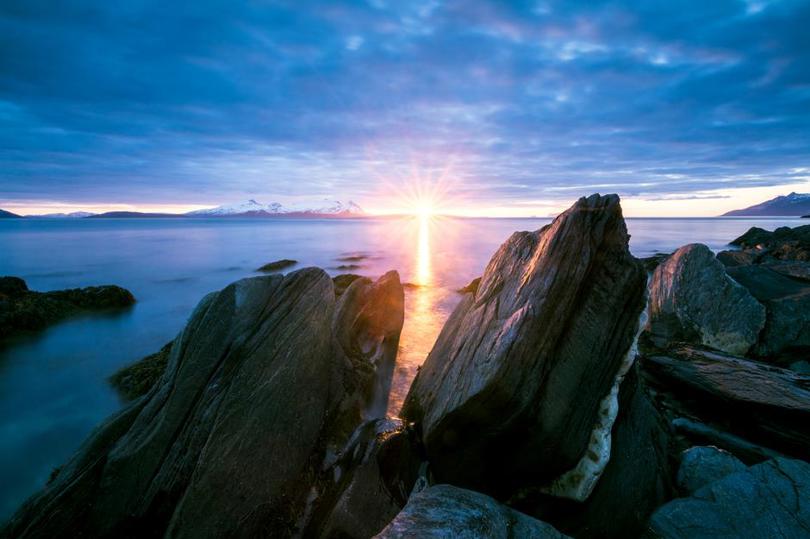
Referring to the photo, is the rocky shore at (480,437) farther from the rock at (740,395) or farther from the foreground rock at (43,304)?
the foreground rock at (43,304)

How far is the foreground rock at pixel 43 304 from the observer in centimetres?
1828

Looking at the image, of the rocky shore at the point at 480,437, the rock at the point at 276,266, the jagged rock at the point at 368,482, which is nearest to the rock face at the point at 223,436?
the rocky shore at the point at 480,437

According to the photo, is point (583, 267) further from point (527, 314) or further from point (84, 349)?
point (84, 349)

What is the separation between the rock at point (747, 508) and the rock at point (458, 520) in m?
2.39

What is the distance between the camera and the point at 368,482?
6738 millimetres

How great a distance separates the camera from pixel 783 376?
847 cm

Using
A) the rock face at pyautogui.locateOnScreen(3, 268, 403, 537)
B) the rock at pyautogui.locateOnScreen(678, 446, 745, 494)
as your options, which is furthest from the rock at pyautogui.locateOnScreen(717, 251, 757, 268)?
the rock face at pyautogui.locateOnScreen(3, 268, 403, 537)

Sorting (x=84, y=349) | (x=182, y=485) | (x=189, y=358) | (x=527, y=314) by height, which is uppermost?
(x=527, y=314)

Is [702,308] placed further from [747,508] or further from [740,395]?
[747,508]

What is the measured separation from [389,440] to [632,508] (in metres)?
4.33

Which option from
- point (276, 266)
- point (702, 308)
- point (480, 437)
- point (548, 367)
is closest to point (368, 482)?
point (480, 437)

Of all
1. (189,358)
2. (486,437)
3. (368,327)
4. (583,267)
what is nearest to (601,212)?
(583,267)

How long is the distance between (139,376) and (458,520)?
46.4ft

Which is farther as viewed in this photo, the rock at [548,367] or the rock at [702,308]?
the rock at [702,308]
